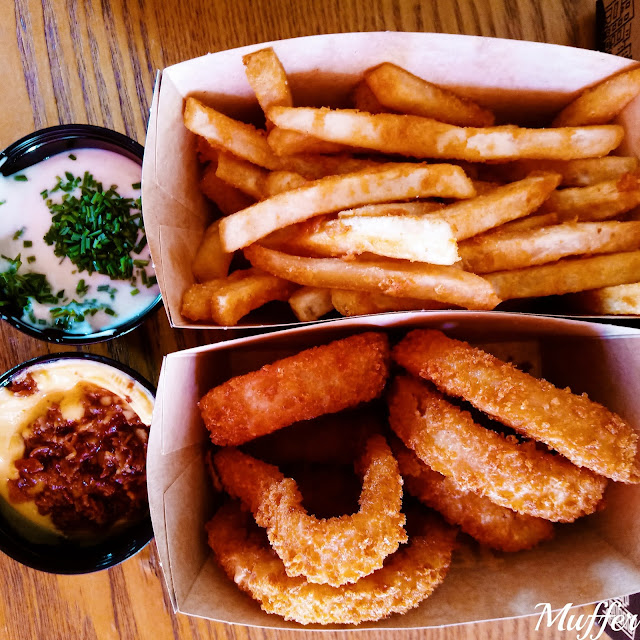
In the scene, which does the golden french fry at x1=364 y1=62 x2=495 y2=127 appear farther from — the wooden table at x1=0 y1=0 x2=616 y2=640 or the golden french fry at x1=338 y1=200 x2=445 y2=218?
the wooden table at x1=0 y1=0 x2=616 y2=640

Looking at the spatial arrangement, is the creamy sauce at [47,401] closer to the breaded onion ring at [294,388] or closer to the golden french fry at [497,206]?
the breaded onion ring at [294,388]

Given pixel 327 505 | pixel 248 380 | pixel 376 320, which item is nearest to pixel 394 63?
pixel 376 320

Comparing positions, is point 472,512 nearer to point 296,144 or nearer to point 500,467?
point 500,467

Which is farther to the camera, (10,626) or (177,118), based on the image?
(10,626)

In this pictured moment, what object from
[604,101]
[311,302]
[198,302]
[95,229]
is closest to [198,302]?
[198,302]

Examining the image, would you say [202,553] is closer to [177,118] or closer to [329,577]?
[329,577]
